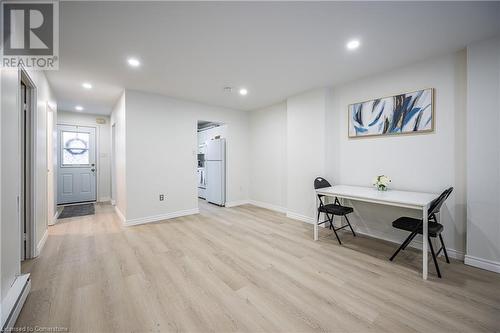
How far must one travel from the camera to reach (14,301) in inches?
61.5

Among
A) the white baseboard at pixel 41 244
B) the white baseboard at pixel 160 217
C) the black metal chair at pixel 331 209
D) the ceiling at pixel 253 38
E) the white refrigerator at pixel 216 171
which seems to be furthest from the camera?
the white refrigerator at pixel 216 171

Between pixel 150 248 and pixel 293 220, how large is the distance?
2673mm

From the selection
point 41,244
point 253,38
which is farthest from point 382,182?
point 41,244

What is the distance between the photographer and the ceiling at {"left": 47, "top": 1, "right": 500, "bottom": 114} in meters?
1.84

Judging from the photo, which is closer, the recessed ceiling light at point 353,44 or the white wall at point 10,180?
the white wall at point 10,180

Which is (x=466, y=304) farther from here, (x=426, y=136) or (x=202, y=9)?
(x=202, y=9)

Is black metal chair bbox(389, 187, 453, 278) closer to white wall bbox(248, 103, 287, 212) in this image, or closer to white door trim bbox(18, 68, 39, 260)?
white wall bbox(248, 103, 287, 212)

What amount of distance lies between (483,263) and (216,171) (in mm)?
4910

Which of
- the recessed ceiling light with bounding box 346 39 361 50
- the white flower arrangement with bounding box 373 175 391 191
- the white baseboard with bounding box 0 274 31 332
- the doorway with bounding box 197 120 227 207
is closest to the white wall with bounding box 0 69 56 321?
the white baseboard with bounding box 0 274 31 332

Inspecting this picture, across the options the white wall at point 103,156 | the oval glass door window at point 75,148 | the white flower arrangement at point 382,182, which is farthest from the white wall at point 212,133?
the white flower arrangement at point 382,182

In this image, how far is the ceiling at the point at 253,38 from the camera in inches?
72.6

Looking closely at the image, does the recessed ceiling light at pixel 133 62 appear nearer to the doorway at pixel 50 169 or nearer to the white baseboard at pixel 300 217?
the doorway at pixel 50 169

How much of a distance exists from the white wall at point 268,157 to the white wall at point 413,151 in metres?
1.39

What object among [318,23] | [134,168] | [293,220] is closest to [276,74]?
[318,23]
